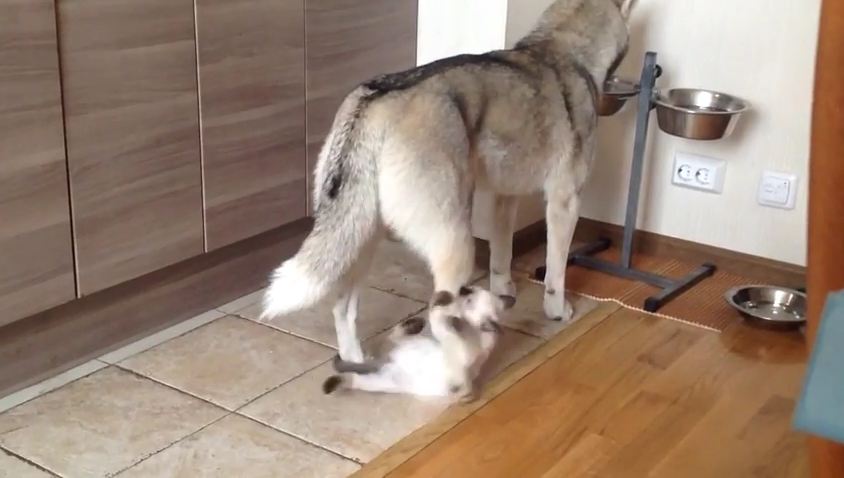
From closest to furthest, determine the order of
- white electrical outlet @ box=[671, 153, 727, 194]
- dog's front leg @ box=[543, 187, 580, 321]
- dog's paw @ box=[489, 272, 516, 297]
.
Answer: dog's front leg @ box=[543, 187, 580, 321] < dog's paw @ box=[489, 272, 516, 297] < white electrical outlet @ box=[671, 153, 727, 194]

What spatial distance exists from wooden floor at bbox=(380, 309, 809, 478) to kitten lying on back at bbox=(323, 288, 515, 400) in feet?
0.39

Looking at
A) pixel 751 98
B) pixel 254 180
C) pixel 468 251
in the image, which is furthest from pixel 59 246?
pixel 751 98

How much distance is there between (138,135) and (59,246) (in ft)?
1.11

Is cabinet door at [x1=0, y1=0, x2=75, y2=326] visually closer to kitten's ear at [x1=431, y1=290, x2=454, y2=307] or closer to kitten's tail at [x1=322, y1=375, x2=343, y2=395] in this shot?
kitten's tail at [x1=322, y1=375, x2=343, y2=395]

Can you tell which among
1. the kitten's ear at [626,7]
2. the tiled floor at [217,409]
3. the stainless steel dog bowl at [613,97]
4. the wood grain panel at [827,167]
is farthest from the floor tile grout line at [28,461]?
the kitten's ear at [626,7]

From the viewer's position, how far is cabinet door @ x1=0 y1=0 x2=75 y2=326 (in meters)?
1.97

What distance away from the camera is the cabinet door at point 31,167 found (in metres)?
1.97

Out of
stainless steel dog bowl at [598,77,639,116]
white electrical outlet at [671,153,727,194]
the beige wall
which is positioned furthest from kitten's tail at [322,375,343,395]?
white electrical outlet at [671,153,727,194]

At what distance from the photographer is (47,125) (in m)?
2.06

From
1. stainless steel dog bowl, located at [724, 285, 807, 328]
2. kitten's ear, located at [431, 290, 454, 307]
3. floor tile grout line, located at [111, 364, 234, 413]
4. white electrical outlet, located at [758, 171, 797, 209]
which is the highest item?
white electrical outlet, located at [758, 171, 797, 209]

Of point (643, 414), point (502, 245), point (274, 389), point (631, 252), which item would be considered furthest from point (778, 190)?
point (274, 389)

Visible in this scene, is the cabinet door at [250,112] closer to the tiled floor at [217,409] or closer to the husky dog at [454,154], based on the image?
the tiled floor at [217,409]

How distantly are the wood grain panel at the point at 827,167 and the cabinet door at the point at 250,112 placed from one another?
1781 mm

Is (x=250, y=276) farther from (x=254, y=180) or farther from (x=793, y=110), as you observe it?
(x=793, y=110)
